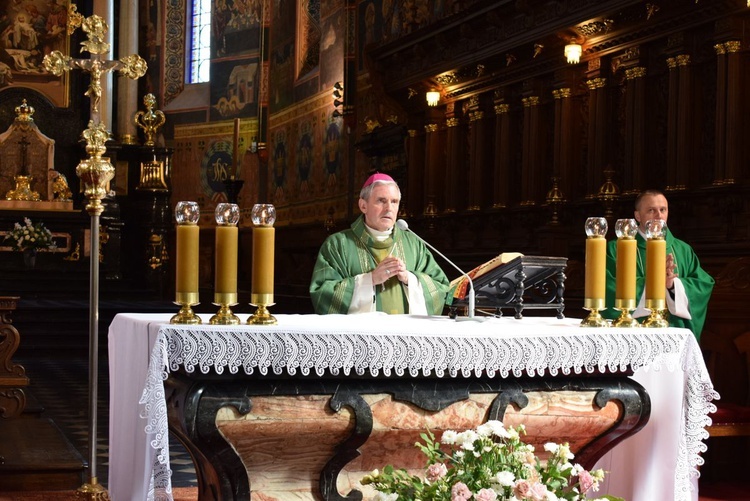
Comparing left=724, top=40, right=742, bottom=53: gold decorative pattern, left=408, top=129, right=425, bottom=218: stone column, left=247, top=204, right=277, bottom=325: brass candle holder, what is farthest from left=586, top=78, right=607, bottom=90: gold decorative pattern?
left=247, top=204, right=277, bottom=325: brass candle holder

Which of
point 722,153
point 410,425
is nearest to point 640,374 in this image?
point 410,425

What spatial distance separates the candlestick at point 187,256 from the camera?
12.8ft

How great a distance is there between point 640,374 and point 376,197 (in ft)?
5.02

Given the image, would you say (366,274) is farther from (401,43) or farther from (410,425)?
(401,43)

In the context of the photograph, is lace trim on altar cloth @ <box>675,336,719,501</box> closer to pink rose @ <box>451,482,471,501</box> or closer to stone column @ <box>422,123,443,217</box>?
pink rose @ <box>451,482,471,501</box>

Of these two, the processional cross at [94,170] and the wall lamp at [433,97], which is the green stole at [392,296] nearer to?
the processional cross at [94,170]

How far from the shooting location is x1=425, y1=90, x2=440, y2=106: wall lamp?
12641 mm

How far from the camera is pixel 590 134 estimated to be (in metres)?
10.0

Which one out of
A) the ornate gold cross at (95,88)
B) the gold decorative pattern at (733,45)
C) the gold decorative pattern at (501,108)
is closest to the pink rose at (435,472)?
the ornate gold cross at (95,88)

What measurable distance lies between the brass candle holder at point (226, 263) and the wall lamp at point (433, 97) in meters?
8.81

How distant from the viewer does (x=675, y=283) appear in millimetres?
5480

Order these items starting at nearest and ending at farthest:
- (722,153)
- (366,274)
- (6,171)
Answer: (366,274) → (722,153) → (6,171)

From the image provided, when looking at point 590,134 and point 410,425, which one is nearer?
point 410,425

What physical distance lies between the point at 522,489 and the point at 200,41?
20835 millimetres
